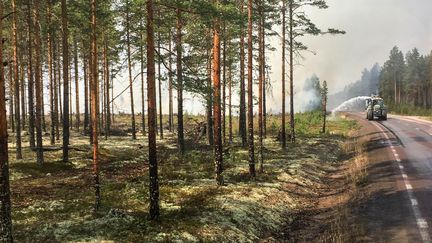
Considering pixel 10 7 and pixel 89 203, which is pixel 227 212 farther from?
pixel 10 7

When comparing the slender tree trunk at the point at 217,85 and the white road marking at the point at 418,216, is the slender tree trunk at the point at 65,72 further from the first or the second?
the white road marking at the point at 418,216

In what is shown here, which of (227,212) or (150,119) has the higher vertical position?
(150,119)

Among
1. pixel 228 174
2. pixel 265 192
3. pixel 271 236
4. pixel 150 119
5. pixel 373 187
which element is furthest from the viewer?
pixel 228 174

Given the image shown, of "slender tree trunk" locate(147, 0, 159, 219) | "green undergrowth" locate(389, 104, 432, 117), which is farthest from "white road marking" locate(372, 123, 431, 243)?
"green undergrowth" locate(389, 104, 432, 117)

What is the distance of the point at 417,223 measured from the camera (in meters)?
12.8

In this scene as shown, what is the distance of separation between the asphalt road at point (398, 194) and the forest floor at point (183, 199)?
1.15 m

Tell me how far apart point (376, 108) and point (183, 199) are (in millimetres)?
45690

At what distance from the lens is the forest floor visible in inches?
464

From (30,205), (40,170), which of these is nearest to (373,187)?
(30,205)

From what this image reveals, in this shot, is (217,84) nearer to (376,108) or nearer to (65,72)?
(65,72)

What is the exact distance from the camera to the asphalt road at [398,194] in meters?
12.4

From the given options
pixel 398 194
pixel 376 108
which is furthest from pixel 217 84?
pixel 376 108

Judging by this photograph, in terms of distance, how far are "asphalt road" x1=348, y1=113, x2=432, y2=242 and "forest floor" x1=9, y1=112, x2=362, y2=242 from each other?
1154 mm

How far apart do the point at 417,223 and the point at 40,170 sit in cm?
1832
